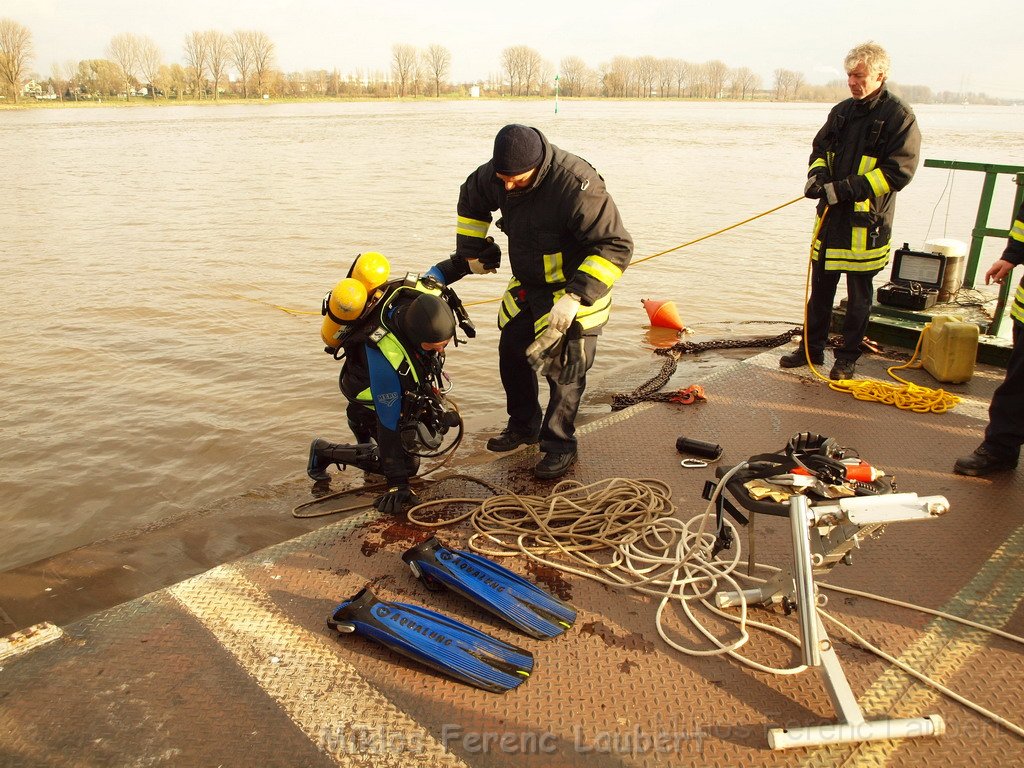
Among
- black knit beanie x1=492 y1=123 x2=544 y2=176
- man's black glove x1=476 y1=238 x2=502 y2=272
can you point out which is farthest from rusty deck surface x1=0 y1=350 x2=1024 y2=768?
Answer: black knit beanie x1=492 y1=123 x2=544 y2=176

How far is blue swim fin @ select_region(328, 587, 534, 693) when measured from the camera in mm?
2375

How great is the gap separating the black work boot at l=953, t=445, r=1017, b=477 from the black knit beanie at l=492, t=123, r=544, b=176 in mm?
2587

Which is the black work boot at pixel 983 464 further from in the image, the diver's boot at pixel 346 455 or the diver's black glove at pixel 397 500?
the diver's boot at pixel 346 455

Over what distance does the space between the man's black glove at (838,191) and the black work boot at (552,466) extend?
7.95ft

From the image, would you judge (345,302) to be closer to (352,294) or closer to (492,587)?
(352,294)

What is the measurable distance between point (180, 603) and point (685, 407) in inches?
120

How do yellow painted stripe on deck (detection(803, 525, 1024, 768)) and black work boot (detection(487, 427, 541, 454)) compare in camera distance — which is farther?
black work boot (detection(487, 427, 541, 454))

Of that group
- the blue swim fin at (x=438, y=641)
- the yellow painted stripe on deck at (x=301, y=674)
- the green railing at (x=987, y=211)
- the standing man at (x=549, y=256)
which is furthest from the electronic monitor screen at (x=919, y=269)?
the yellow painted stripe on deck at (x=301, y=674)

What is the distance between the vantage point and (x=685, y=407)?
15.1 ft

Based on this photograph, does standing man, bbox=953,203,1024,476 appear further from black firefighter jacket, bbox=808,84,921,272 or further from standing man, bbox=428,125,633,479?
standing man, bbox=428,125,633,479

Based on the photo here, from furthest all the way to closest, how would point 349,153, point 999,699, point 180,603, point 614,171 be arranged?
point 349,153 → point 614,171 → point 180,603 → point 999,699

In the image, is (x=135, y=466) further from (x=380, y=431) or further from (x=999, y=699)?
Answer: (x=999, y=699)

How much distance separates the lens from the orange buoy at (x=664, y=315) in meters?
8.35

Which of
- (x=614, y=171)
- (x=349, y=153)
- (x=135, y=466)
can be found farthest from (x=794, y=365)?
(x=349, y=153)
